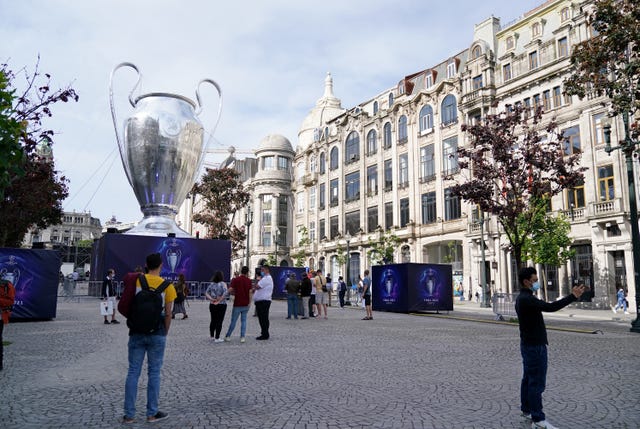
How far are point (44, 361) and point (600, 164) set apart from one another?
104ft

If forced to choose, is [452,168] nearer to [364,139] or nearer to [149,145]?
[364,139]

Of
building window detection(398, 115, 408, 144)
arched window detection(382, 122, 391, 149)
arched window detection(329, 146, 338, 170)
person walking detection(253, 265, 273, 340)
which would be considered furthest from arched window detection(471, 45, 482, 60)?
person walking detection(253, 265, 273, 340)

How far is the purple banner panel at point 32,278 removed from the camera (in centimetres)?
1636

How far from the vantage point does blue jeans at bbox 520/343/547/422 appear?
17.0ft

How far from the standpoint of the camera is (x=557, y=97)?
34750mm

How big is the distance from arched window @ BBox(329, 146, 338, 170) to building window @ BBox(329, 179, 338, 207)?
5.38ft

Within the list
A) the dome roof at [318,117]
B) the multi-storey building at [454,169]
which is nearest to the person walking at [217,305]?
the multi-storey building at [454,169]

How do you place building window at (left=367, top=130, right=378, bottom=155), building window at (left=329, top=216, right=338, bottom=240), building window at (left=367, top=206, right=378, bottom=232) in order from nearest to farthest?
building window at (left=367, top=206, right=378, bottom=232) < building window at (left=367, top=130, right=378, bottom=155) < building window at (left=329, top=216, right=338, bottom=240)

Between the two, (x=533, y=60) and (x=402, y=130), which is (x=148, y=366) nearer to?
(x=533, y=60)

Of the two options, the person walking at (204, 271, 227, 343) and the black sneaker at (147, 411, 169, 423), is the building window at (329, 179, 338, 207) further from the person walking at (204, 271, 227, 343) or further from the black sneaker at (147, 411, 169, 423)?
the black sneaker at (147, 411, 169, 423)

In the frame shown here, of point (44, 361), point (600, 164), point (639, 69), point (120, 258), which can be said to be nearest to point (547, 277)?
point (600, 164)

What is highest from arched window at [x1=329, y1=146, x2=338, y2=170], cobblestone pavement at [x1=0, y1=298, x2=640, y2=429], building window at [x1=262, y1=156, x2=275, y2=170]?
building window at [x1=262, y1=156, x2=275, y2=170]

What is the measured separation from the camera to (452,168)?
140ft

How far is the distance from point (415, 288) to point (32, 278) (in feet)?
52.4
